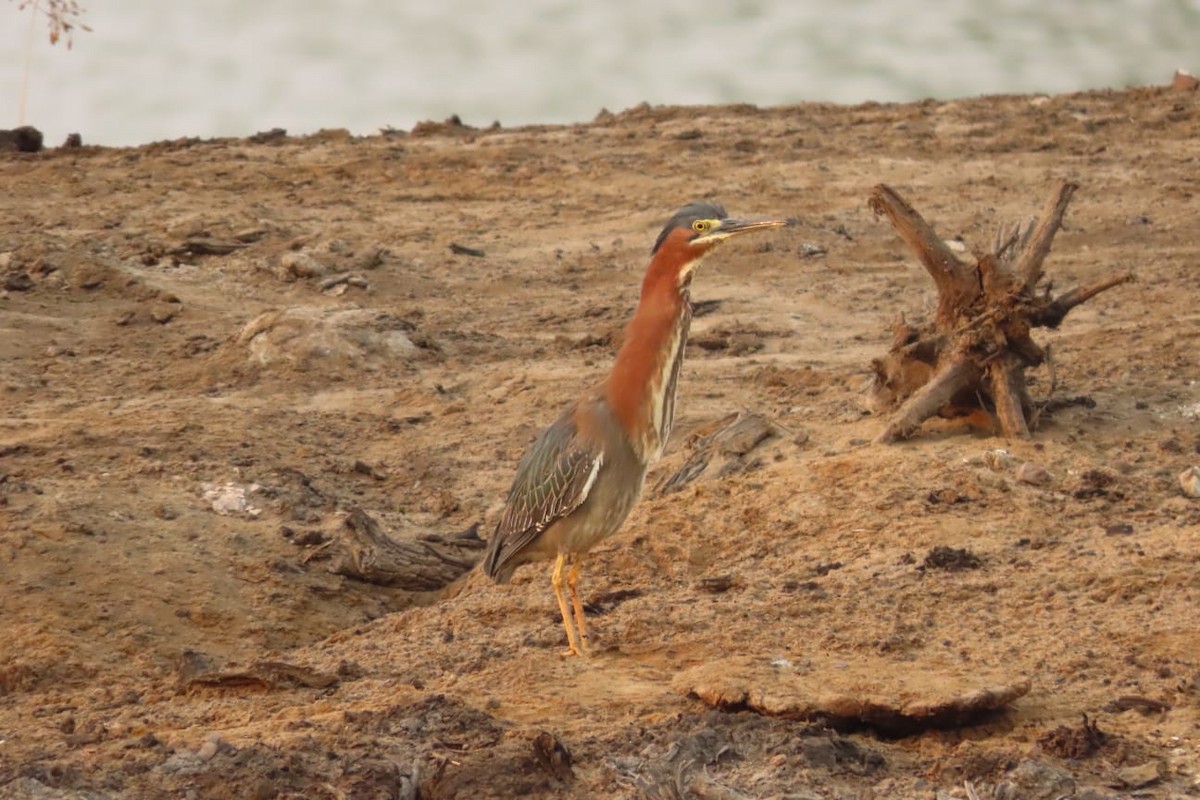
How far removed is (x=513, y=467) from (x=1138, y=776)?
4.39 meters

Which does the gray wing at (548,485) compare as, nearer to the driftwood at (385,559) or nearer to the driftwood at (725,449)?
the driftwood at (385,559)

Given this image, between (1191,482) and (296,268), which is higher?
(296,268)

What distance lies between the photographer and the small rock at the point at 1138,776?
4066 millimetres

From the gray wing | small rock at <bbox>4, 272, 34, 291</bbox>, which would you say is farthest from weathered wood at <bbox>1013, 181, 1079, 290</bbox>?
small rock at <bbox>4, 272, 34, 291</bbox>

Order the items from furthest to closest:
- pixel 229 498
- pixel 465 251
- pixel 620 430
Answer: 1. pixel 465 251
2. pixel 229 498
3. pixel 620 430

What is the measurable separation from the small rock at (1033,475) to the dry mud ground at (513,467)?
0.14 feet

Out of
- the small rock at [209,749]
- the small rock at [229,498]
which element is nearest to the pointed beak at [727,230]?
the small rock at [209,749]

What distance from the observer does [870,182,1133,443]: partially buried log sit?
6.97m

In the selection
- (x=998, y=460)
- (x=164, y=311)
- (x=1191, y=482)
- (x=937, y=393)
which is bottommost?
(x=1191, y=482)

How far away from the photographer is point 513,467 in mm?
8094

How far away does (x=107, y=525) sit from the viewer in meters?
6.98

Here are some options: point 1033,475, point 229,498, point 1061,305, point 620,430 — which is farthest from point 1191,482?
point 229,498

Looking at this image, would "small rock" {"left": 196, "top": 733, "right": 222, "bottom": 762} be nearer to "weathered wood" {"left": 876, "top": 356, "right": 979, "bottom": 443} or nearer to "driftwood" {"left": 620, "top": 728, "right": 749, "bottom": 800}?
"driftwood" {"left": 620, "top": 728, "right": 749, "bottom": 800}

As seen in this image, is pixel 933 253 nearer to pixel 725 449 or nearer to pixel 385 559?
pixel 725 449
